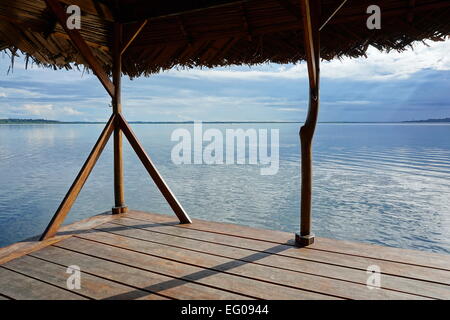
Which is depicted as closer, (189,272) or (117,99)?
(189,272)

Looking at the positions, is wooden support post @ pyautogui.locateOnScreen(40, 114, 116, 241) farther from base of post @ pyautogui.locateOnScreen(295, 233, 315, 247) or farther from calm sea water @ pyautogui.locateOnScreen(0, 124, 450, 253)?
calm sea water @ pyautogui.locateOnScreen(0, 124, 450, 253)

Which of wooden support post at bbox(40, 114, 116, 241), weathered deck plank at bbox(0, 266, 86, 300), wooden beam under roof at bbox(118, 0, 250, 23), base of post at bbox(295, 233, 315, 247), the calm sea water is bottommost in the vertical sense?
the calm sea water

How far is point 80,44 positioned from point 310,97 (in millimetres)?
1609

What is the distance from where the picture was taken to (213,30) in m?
2.54

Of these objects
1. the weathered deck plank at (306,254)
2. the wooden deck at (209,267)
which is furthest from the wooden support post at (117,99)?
the wooden deck at (209,267)

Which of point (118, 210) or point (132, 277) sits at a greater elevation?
point (118, 210)

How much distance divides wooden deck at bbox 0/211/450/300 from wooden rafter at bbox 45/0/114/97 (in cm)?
114

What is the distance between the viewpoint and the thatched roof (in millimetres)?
2057

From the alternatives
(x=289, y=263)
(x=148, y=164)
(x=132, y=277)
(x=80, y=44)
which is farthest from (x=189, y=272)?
(x=80, y=44)

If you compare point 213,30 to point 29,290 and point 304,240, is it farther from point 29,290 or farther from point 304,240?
point 29,290

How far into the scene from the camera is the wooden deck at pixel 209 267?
1.52 metres

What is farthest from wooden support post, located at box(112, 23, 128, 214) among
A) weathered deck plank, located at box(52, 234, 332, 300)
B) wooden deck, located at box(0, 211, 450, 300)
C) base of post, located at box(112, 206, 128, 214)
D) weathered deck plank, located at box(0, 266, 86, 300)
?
weathered deck plank, located at box(0, 266, 86, 300)

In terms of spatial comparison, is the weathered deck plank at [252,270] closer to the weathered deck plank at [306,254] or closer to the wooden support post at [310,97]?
the weathered deck plank at [306,254]
